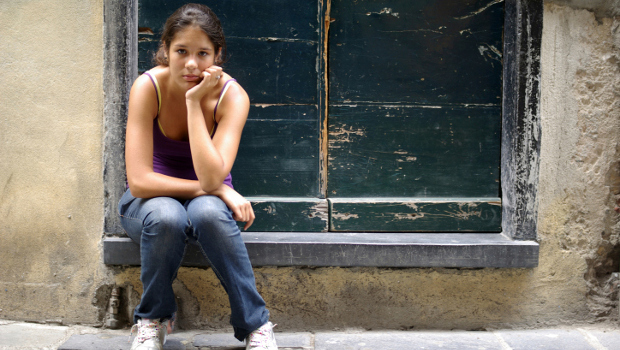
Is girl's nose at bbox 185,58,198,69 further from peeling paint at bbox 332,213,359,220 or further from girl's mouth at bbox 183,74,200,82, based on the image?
peeling paint at bbox 332,213,359,220

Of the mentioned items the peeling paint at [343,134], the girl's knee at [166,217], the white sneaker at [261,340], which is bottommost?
the white sneaker at [261,340]

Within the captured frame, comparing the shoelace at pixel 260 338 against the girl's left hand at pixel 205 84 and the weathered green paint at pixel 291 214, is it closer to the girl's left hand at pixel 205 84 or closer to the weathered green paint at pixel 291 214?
the weathered green paint at pixel 291 214

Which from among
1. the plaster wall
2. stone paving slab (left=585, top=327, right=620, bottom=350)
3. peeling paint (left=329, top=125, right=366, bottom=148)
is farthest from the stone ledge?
peeling paint (left=329, top=125, right=366, bottom=148)

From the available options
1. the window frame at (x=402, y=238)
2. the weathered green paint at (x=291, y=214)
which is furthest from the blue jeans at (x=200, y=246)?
the weathered green paint at (x=291, y=214)

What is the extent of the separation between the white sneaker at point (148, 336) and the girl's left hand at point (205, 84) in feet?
3.07

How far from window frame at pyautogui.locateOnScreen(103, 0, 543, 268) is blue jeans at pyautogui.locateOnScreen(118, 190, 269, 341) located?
13.1 inches

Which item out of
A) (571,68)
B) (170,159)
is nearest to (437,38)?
(571,68)

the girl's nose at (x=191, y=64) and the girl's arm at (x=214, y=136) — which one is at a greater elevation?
the girl's nose at (x=191, y=64)

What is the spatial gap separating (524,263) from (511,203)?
31 centimetres

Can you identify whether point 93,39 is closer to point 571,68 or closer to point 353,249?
point 353,249

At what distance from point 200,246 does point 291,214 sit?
0.73 meters

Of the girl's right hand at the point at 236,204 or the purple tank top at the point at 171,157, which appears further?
the purple tank top at the point at 171,157

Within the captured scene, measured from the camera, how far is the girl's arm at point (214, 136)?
1834mm

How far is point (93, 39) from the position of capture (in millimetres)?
2254
